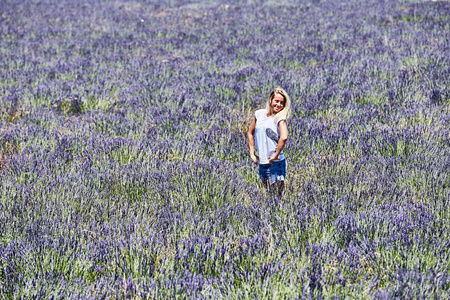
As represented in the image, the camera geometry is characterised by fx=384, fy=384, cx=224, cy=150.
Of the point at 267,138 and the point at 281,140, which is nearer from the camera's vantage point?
the point at 281,140

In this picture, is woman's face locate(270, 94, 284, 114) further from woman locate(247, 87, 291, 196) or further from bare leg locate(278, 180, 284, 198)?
bare leg locate(278, 180, 284, 198)

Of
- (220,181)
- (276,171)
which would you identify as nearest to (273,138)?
(276,171)

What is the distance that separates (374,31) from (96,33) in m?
7.82

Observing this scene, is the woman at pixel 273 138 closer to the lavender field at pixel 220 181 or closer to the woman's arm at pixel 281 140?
the woman's arm at pixel 281 140

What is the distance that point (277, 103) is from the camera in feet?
9.20

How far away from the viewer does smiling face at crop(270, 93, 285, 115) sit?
2.79 m

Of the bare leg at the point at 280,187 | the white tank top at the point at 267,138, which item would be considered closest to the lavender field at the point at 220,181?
the bare leg at the point at 280,187

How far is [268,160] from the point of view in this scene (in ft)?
9.09

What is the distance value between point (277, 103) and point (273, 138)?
263 mm

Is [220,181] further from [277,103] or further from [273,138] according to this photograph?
[277,103]

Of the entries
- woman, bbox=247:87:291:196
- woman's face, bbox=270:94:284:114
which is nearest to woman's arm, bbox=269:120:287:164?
woman, bbox=247:87:291:196

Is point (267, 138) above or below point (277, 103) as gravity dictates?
below

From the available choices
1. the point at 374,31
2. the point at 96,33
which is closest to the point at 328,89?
the point at 374,31

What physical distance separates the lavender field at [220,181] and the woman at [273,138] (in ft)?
0.38
